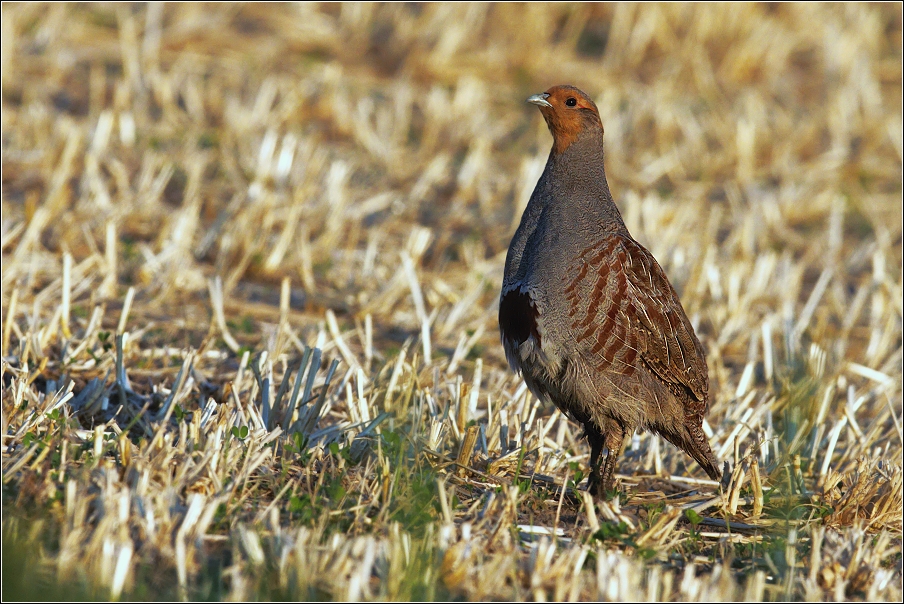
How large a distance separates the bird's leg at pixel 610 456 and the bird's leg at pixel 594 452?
2 centimetres

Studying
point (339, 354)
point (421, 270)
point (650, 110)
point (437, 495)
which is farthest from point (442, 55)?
point (437, 495)

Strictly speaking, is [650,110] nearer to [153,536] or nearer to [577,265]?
[577,265]

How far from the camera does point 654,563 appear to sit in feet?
10.6

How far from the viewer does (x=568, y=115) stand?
387 centimetres

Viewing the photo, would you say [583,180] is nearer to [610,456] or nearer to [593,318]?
[593,318]

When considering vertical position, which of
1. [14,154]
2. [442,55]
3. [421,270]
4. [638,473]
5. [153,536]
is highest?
[442,55]

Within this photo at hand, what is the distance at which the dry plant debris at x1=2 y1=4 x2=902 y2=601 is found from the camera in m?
2.99

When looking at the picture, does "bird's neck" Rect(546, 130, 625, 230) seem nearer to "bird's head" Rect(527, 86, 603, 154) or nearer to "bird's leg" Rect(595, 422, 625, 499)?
"bird's head" Rect(527, 86, 603, 154)

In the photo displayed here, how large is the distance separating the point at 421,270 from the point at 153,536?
3655 mm

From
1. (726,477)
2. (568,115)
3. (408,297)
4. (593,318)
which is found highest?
(568,115)

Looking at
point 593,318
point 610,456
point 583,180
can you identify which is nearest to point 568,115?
point 583,180

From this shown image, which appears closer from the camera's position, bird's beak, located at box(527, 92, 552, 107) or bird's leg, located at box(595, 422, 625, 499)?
bird's leg, located at box(595, 422, 625, 499)

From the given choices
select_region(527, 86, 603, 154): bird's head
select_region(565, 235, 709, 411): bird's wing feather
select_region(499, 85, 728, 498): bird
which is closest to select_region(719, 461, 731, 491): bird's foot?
select_region(499, 85, 728, 498): bird

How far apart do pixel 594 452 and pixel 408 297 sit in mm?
2097
